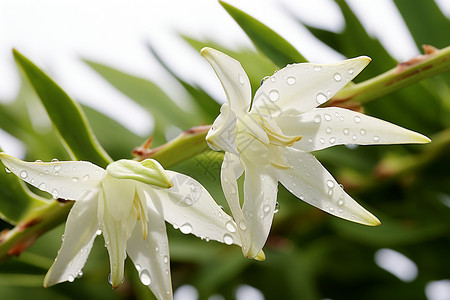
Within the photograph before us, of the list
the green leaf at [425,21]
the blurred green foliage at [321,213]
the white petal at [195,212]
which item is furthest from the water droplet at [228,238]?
the green leaf at [425,21]

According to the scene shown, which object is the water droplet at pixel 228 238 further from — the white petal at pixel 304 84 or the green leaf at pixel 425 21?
the green leaf at pixel 425 21

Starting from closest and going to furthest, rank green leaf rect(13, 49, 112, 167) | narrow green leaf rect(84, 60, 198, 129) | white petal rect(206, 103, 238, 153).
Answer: white petal rect(206, 103, 238, 153) → green leaf rect(13, 49, 112, 167) → narrow green leaf rect(84, 60, 198, 129)

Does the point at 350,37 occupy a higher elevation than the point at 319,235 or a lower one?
higher

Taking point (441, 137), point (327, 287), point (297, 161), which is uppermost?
point (297, 161)

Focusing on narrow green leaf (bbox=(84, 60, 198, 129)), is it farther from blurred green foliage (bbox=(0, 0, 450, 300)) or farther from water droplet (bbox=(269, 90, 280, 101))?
water droplet (bbox=(269, 90, 280, 101))

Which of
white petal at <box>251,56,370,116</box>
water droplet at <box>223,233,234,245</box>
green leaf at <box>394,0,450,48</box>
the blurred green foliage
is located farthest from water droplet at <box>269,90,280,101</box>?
green leaf at <box>394,0,450,48</box>

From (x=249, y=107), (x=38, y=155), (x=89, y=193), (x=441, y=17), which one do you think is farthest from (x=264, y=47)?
(x=38, y=155)

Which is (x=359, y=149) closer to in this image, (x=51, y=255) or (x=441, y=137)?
(x=441, y=137)

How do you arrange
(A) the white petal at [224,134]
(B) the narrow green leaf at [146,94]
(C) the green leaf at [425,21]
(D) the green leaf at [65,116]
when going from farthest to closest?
(B) the narrow green leaf at [146,94] < (C) the green leaf at [425,21] < (D) the green leaf at [65,116] < (A) the white petal at [224,134]
